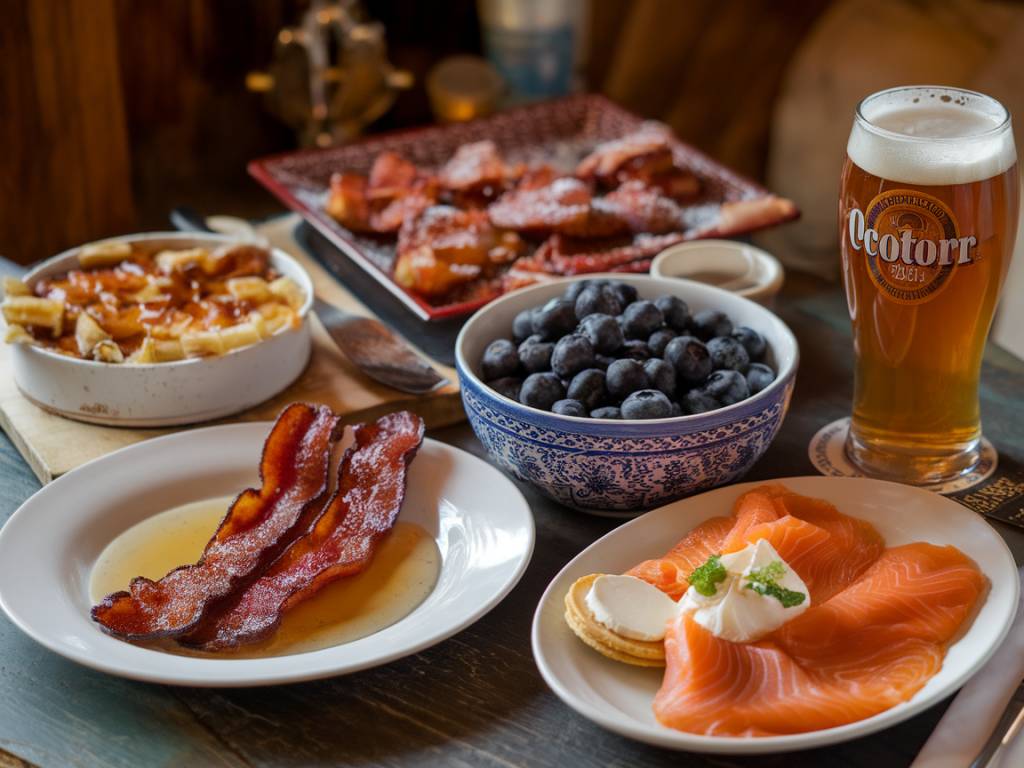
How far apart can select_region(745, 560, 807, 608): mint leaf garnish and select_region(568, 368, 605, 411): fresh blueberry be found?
0.31 metres

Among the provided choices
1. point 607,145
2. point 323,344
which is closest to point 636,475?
point 323,344

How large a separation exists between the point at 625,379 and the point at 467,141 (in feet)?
4.24

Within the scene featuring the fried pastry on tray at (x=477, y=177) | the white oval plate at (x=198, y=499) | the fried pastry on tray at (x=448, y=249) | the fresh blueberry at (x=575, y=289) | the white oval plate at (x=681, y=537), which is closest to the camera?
the white oval plate at (x=681, y=537)

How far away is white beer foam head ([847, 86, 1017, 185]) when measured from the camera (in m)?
1.21

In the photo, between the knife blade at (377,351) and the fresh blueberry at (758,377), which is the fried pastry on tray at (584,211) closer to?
the knife blade at (377,351)

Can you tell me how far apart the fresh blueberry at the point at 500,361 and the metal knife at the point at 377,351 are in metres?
0.23

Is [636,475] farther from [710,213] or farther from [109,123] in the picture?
[109,123]

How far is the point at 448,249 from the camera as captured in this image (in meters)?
1.90

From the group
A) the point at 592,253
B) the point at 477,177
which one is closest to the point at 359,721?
the point at 592,253

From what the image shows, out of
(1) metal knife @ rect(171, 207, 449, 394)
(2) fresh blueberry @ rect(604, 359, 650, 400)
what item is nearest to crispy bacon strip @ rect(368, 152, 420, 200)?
(1) metal knife @ rect(171, 207, 449, 394)

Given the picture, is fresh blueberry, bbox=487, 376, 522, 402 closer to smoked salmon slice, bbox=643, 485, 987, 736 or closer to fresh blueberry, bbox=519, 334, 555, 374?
fresh blueberry, bbox=519, 334, 555, 374

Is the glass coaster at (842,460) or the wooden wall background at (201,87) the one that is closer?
the glass coaster at (842,460)

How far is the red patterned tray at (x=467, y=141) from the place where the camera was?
2.02 meters

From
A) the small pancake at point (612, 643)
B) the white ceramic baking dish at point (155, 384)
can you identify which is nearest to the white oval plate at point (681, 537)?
the small pancake at point (612, 643)
